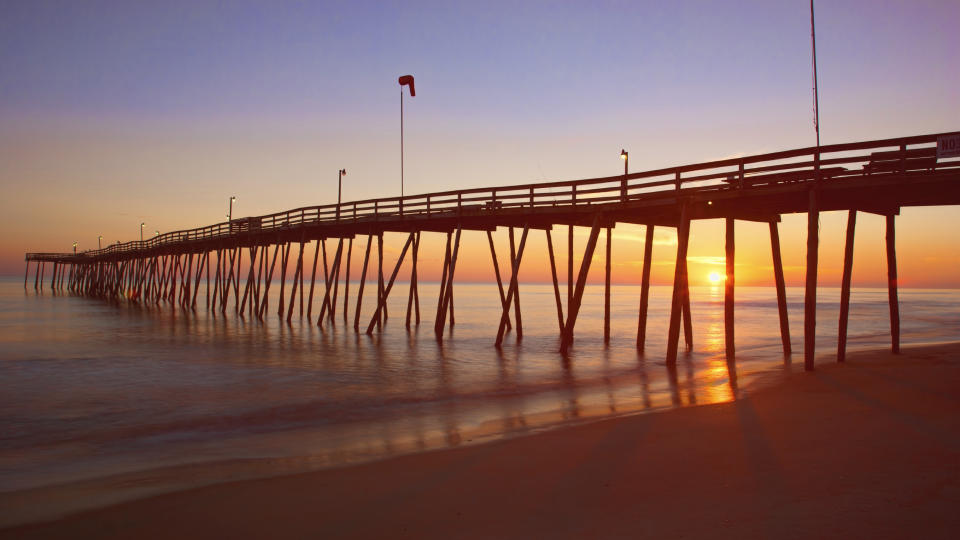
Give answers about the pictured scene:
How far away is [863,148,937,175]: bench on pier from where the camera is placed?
425 inches

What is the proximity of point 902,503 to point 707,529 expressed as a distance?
1.57 metres

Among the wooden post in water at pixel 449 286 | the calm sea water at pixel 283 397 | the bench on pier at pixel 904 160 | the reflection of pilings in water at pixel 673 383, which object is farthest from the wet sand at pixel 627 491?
the wooden post in water at pixel 449 286

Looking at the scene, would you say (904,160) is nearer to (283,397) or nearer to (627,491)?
(627,491)

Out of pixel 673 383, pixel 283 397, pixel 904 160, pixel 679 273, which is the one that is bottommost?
pixel 283 397

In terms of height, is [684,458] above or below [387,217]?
below

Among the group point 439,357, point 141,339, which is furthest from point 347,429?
point 141,339

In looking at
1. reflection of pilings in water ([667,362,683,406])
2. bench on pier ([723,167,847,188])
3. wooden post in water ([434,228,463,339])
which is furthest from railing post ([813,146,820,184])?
wooden post in water ([434,228,463,339])

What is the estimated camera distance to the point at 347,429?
9164 mm

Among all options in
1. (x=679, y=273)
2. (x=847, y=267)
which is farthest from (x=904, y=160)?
(x=679, y=273)

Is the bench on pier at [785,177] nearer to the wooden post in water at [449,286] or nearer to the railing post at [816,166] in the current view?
the railing post at [816,166]

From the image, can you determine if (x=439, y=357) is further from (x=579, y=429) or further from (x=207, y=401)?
(x=579, y=429)

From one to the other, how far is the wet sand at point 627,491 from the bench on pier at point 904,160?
496 centimetres

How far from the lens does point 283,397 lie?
12.1m

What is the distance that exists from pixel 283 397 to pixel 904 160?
39.7 ft
